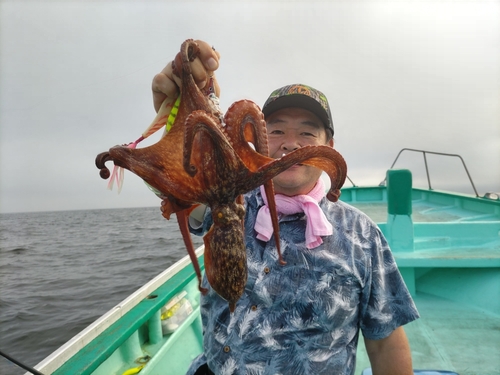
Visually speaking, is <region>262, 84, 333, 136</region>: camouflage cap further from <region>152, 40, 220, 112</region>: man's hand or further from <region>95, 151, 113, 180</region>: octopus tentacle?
<region>95, 151, 113, 180</region>: octopus tentacle

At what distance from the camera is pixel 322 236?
7.06 feet

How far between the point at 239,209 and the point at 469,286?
5.88 m

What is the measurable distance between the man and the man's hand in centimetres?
107

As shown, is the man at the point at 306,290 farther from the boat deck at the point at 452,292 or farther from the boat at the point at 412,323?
the boat deck at the point at 452,292

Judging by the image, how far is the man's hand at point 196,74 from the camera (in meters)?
1.14

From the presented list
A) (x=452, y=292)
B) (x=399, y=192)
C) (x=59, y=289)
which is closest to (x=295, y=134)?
(x=399, y=192)

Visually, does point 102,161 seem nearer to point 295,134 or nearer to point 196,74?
point 196,74

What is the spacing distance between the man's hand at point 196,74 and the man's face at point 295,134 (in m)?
1.03

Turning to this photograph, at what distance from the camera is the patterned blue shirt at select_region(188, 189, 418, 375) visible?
1.94 m

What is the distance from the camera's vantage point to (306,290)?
203 centimetres

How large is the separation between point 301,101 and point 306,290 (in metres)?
1.26

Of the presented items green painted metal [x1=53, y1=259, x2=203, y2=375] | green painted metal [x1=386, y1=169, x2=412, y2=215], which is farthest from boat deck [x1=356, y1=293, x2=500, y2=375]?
green painted metal [x1=53, y1=259, x2=203, y2=375]

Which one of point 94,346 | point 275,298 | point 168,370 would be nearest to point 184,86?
point 275,298

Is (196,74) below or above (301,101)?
below
